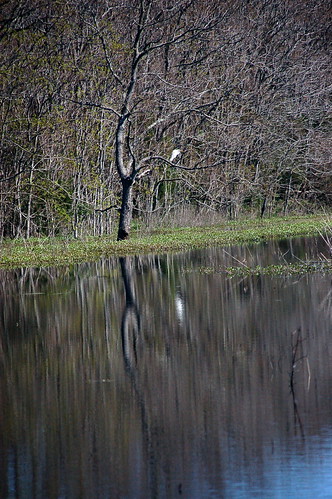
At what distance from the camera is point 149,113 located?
107 feet

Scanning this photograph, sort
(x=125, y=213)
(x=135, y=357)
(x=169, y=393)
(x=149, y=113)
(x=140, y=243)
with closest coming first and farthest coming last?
(x=169, y=393), (x=135, y=357), (x=140, y=243), (x=125, y=213), (x=149, y=113)

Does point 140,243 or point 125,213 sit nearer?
point 140,243

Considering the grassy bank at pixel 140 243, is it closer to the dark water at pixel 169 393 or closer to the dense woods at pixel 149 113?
the dense woods at pixel 149 113

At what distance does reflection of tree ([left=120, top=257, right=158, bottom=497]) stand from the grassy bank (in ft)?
12.9

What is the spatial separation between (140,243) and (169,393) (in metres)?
16.5

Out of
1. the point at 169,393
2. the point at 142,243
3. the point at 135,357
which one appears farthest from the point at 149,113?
the point at 169,393

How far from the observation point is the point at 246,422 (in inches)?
313

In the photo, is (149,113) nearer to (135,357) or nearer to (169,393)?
(135,357)

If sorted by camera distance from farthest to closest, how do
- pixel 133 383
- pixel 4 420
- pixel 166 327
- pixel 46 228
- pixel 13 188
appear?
pixel 46 228 < pixel 13 188 < pixel 166 327 < pixel 133 383 < pixel 4 420

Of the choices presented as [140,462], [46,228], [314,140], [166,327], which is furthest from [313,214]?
[140,462]

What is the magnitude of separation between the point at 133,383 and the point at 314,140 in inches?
1152

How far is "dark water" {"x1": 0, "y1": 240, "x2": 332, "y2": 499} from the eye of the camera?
Result: 675cm

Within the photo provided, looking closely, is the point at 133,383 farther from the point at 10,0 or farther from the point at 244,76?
the point at 244,76

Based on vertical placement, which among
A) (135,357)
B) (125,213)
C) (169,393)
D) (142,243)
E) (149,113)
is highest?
(149,113)
